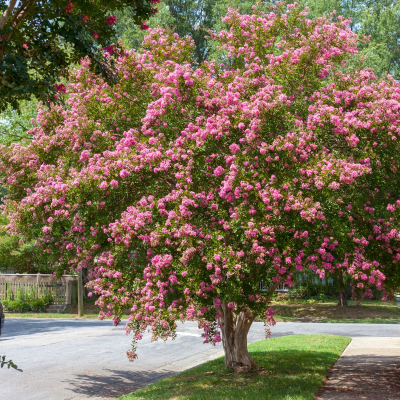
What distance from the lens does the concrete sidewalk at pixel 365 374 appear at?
8336mm

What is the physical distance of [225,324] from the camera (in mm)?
10578

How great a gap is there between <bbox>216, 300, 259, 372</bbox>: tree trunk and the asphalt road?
1.75 metres

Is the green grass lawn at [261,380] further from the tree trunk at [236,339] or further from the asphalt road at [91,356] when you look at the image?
the asphalt road at [91,356]

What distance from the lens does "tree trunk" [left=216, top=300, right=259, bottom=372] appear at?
10375mm

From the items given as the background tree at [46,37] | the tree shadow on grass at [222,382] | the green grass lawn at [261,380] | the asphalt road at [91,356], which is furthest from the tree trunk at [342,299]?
the background tree at [46,37]

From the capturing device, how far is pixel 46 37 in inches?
244

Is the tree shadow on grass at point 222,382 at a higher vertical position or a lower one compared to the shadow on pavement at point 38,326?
lower

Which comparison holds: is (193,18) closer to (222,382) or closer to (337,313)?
(337,313)

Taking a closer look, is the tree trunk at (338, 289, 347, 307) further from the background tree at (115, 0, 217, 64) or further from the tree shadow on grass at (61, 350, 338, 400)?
the background tree at (115, 0, 217, 64)

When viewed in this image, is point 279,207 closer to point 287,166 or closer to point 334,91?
point 287,166

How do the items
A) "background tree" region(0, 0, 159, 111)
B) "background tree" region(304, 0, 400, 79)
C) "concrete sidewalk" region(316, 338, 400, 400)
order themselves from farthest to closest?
"background tree" region(304, 0, 400, 79), "concrete sidewalk" region(316, 338, 400, 400), "background tree" region(0, 0, 159, 111)

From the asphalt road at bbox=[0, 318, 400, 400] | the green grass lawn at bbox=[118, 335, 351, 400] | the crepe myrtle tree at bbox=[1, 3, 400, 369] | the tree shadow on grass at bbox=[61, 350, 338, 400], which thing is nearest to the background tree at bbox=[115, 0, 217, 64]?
the asphalt road at bbox=[0, 318, 400, 400]

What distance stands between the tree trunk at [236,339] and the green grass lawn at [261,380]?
9.9 inches

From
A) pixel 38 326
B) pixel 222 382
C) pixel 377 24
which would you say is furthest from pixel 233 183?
pixel 377 24
